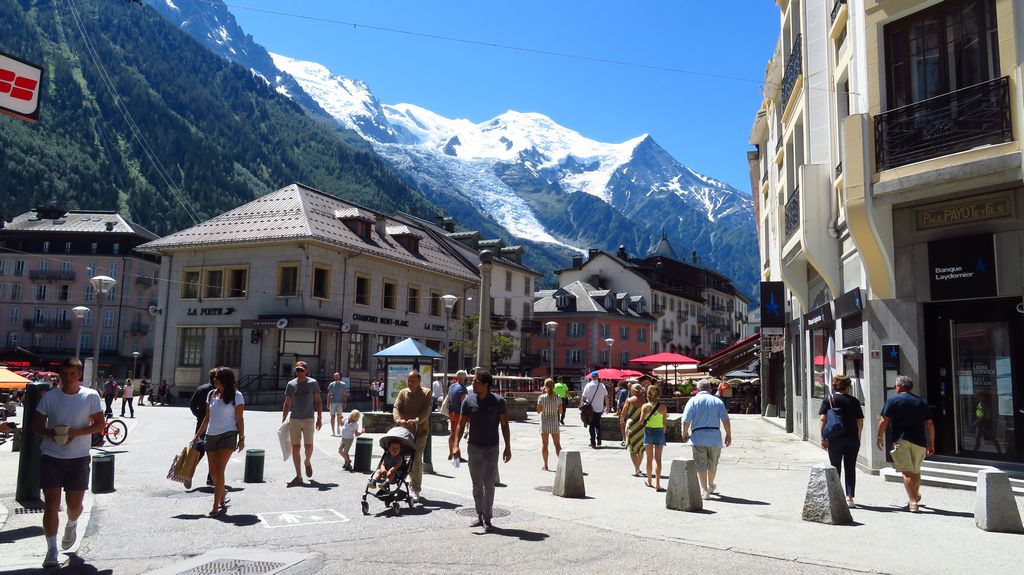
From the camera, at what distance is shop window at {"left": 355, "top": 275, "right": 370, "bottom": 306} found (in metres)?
43.1

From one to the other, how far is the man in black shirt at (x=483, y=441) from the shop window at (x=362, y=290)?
35.1 metres

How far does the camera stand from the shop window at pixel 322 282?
4045cm

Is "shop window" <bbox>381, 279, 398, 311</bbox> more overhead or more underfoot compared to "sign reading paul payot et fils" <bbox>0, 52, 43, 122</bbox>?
more overhead

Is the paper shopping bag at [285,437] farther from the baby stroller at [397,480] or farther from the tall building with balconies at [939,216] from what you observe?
the tall building with balconies at [939,216]

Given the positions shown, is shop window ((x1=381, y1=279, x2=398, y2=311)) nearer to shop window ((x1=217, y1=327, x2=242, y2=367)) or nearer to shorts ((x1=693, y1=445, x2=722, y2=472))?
shop window ((x1=217, y1=327, x2=242, y2=367))

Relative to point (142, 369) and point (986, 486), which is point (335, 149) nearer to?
point (142, 369)

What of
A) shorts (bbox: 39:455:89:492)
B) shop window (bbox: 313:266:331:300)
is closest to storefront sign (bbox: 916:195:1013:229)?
shorts (bbox: 39:455:89:492)

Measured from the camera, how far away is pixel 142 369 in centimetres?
8038

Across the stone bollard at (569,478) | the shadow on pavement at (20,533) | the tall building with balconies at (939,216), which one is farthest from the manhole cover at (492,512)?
the tall building with balconies at (939,216)

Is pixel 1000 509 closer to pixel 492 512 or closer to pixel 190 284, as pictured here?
pixel 492 512

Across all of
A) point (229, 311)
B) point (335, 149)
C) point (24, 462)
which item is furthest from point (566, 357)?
point (335, 149)

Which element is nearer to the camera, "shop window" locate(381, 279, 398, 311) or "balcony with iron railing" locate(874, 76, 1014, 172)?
"balcony with iron railing" locate(874, 76, 1014, 172)

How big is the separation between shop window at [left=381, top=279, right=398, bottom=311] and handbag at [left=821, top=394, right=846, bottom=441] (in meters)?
36.7

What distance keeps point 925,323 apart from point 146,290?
275 feet
